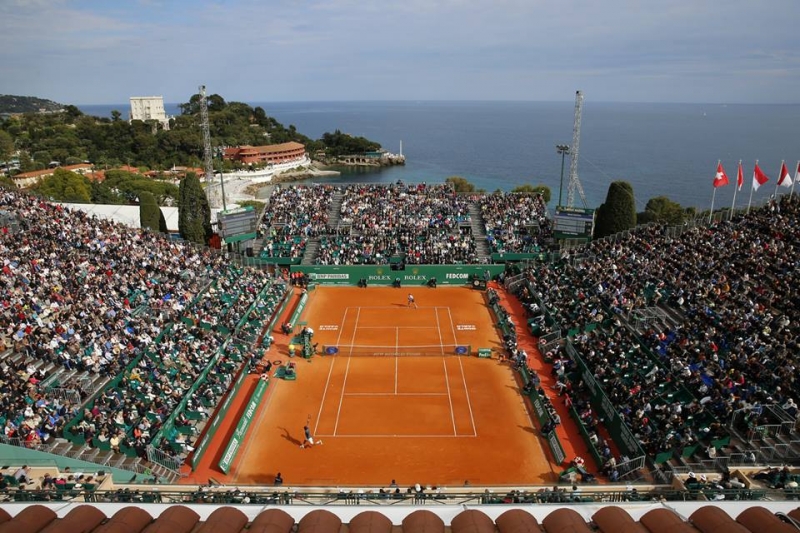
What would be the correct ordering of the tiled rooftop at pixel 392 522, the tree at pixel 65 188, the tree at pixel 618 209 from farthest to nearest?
the tree at pixel 65 188 < the tree at pixel 618 209 < the tiled rooftop at pixel 392 522

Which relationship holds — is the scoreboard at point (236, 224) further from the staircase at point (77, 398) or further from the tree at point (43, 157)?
the tree at point (43, 157)

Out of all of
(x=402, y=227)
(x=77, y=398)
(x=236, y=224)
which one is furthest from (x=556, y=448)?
(x=236, y=224)

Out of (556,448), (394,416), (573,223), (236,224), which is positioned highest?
(573,223)

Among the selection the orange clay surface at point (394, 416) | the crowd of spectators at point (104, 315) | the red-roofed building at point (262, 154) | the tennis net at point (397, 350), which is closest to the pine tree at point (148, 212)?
the crowd of spectators at point (104, 315)

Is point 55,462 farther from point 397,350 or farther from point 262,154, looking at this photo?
point 262,154

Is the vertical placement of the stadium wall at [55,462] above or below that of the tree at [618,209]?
below
